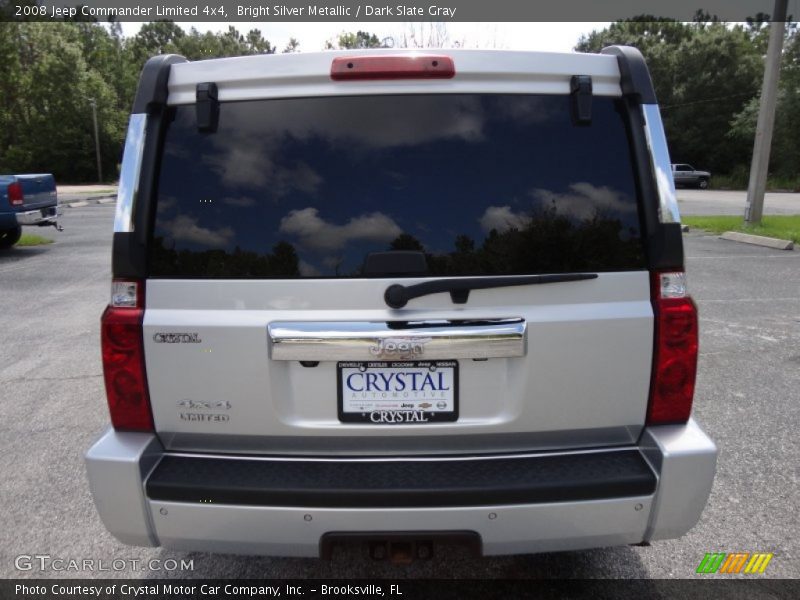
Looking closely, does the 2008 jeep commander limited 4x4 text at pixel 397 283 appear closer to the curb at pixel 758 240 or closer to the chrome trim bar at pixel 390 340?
the chrome trim bar at pixel 390 340

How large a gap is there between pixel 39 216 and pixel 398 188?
521 inches

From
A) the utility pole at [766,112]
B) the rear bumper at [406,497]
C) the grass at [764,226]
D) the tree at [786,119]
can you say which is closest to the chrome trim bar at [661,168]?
the rear bumper at [406,497]

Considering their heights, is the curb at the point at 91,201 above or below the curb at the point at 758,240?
below

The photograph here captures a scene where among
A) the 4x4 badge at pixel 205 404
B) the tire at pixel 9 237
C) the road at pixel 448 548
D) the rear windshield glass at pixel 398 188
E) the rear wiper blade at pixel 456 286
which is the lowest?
the tire at pixel 9 237

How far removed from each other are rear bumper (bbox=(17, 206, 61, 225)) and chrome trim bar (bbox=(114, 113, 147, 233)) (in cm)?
1239

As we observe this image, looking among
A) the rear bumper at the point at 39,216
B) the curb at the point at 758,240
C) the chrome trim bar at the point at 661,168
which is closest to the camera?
the chrome trim bar at the point at 661,168

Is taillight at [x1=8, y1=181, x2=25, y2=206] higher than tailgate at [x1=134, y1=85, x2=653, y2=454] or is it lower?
lower

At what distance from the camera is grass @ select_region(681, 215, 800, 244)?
1443 centimetres

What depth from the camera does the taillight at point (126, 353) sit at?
2.34 meters

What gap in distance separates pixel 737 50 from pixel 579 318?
2259 inches

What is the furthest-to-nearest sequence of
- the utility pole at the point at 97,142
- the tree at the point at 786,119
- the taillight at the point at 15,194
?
the utility pole at the point at 97,142
the tree at the point at 786,119
the taillight at the point at 15,194

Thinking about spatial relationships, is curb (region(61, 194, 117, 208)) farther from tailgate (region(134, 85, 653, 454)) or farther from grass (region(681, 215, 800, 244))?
tailgate (region(134, 85, 653, 454))

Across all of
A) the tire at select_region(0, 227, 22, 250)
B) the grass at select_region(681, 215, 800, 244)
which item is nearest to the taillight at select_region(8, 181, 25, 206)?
the tire at select_region(0, 227, 22, 250)

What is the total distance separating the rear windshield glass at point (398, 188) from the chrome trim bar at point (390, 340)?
0.19 metres
